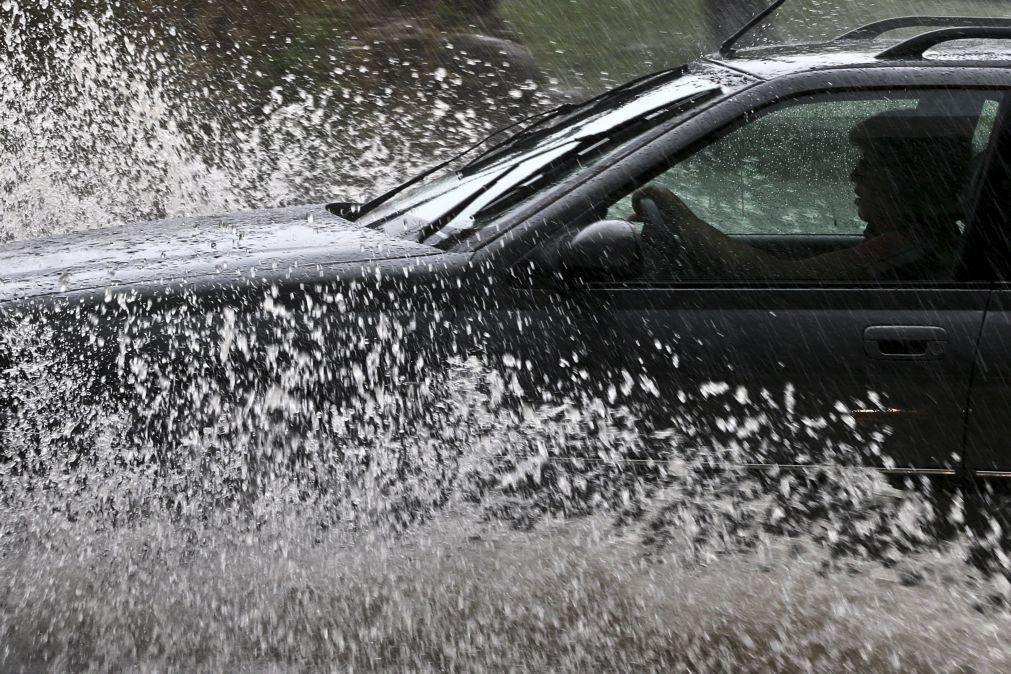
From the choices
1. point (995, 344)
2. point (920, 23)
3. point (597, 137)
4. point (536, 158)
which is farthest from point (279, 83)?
point (995, 344)

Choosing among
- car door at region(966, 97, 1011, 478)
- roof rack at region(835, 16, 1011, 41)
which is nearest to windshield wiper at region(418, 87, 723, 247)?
car door at region(966, 97, 1011, 478)

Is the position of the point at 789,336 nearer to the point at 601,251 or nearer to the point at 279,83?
the point at 601,251

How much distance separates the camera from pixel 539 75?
12562mm

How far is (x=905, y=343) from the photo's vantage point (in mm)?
3254

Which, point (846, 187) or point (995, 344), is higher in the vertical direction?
point (846, 187)

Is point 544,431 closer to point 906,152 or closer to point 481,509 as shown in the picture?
point 481,509

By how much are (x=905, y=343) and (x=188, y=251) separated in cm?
209

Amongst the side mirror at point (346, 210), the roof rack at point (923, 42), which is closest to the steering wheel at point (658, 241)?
the roof rack at point (923, 42)

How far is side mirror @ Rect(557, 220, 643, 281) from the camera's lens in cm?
314

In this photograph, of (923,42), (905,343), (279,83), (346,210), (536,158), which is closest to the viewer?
(905,343)

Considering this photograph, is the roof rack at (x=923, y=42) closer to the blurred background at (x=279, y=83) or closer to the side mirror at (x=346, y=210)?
the side mirror at (x=346, y=210)

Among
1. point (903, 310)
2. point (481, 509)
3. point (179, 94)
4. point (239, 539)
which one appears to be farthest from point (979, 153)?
point (179, 94)

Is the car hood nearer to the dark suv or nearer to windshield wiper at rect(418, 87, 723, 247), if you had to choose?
the dark suv

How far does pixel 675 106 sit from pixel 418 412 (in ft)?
3.92
